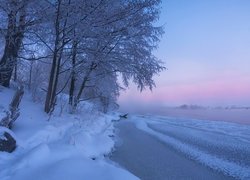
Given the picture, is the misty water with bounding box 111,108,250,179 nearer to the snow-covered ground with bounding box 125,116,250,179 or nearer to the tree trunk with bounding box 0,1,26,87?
the snow-covered ground with bounding box 125,116,250,179

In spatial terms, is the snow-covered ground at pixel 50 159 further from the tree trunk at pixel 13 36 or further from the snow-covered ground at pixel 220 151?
the tree trunk at pixel 13 36

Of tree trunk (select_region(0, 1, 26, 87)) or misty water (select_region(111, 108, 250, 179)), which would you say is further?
tree trunk (select_region(0, 1, 26, 87))

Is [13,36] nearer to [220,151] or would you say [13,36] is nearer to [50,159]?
[50,159]

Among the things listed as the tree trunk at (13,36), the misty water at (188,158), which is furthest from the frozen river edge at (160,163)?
the tree trunk at (13,36)

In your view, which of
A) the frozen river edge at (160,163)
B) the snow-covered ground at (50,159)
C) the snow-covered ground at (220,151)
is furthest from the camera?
the snow-covered ground at (220,151)

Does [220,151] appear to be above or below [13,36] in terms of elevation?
below

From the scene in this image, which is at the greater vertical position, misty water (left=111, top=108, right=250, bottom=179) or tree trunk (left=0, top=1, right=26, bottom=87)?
tree trunk (left=0, top=1, right=26, bottom=87)

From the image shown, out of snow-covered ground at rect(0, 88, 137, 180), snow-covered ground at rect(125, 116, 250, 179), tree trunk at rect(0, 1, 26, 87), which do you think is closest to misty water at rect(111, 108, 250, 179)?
snow-covered ground at rect(125, 116, 250, 179)

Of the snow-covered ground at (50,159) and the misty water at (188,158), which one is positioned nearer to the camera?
the snow-covered ground at (50,159)

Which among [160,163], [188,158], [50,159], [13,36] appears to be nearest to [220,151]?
[188,158]

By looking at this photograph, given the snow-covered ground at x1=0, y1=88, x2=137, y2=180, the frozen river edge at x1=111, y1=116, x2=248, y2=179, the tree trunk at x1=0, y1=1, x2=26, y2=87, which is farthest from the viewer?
the tree trunk at x1=0, y1=1, x2=26, y2=87

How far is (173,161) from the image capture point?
7.63 metres

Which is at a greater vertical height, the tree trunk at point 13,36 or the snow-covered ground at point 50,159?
the tree trunk at point 13,36

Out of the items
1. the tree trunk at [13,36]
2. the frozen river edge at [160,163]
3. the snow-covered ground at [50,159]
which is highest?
the tree trunk at [13,36]
